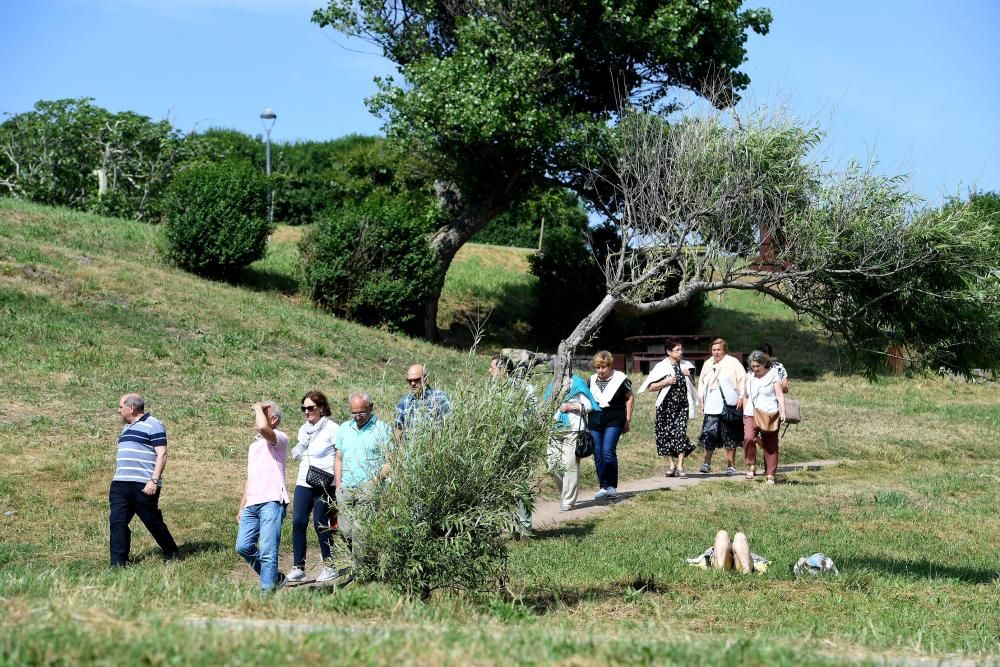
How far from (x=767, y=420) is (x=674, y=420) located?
55.5 inches

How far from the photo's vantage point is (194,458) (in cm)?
1445

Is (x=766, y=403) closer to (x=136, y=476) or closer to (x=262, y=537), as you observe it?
(x=262, y=537)

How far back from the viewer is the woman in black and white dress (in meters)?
15.6

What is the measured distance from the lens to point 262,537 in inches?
350

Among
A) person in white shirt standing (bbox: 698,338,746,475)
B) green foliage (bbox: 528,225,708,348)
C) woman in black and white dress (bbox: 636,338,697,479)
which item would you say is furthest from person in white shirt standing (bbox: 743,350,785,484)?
green foliage (bbox: 528,225,708,348)

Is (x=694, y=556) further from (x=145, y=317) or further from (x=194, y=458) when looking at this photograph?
(x=145, y=317)

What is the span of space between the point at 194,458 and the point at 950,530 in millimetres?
9055

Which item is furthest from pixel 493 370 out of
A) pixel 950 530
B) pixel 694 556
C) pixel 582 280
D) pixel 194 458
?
pixel 582 280

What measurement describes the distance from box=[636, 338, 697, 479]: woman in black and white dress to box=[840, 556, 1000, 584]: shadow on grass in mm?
5472

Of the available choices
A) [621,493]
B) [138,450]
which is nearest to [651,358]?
[621,493]

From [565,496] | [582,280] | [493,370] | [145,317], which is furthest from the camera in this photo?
[582,280]

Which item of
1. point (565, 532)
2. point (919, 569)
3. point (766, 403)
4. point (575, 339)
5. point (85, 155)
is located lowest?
point (565, 532)

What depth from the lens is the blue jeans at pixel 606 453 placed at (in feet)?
43.9

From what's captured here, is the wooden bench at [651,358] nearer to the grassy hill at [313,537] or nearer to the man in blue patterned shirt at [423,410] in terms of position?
the grassy hill at [313,537]
